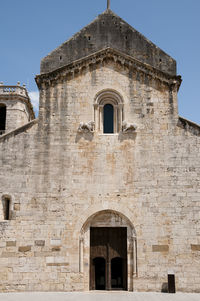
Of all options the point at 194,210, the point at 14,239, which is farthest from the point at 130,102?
the point at 14,239

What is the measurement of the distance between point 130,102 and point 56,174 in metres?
4.45

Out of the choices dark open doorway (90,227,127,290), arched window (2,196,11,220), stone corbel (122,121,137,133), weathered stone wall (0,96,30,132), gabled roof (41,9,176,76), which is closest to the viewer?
dark open doorway (90,227,127,290)

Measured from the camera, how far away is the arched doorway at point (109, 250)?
45.9ft

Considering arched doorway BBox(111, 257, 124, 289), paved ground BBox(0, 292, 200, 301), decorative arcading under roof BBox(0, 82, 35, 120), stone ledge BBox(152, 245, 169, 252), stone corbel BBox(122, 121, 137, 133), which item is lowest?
paved ground BBox(0, 292, 200, 301)

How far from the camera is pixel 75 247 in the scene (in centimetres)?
1397

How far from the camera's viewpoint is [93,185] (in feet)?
47.8

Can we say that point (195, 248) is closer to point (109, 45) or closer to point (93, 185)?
Answer: point (93, 185)

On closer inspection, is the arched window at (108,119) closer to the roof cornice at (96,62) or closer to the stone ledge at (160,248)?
the roof cornice at (96,62)

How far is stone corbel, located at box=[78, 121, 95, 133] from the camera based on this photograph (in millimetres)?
15070

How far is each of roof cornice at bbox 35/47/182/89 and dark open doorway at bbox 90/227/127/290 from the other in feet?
22.1

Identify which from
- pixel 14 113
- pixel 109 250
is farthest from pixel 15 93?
pixel 109 250

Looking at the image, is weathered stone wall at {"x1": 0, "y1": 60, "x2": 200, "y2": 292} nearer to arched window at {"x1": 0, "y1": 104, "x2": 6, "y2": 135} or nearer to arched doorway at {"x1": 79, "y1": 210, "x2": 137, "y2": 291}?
arched doorway at {"x1": 79, "y1": 210, "x2": 137, "y2": 291}

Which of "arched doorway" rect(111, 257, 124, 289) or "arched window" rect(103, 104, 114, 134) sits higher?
"arched window" rect(103, 104, 114, 134)

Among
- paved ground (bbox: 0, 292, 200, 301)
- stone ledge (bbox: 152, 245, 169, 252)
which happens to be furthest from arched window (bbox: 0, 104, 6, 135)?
stone ledge (bbox: 152, 245, 169, 252)
